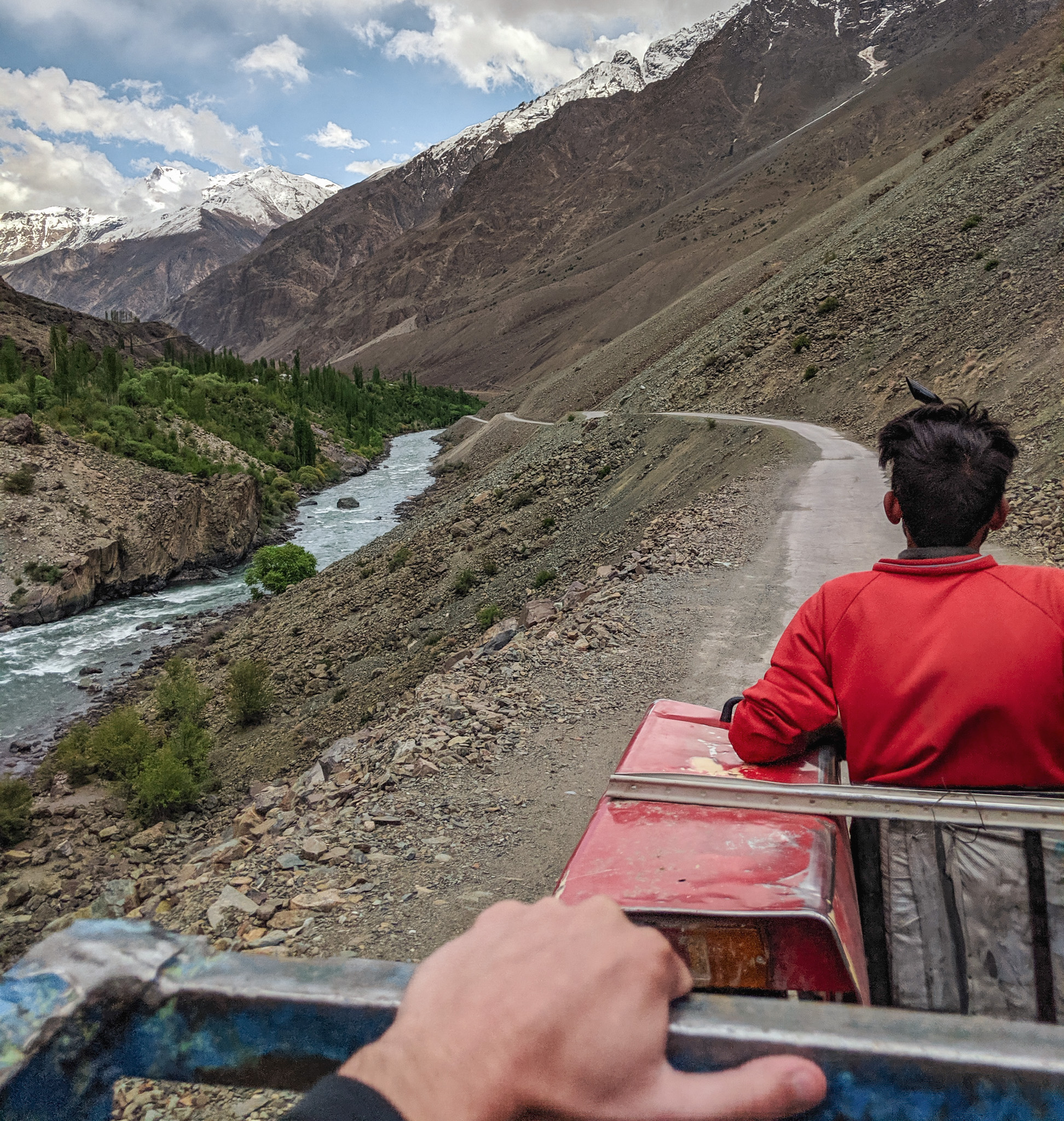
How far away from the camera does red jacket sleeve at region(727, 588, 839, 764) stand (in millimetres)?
2135

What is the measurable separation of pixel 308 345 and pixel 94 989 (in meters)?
171

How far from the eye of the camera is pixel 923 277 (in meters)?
25.1

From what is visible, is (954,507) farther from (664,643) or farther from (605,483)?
(605,483)

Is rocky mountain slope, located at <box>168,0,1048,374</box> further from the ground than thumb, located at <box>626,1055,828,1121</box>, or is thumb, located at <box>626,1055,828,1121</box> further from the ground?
rocky mountain slope, located at <box>168,0,1048,374</box>

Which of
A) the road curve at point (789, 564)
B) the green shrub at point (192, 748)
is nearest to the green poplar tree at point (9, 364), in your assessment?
the green shrub at point (192, 748)

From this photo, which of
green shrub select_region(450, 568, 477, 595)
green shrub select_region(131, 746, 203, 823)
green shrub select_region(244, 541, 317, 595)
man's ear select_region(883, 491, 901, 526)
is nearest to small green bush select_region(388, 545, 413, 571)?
green shrub select_region(450, 568, 477, 595)

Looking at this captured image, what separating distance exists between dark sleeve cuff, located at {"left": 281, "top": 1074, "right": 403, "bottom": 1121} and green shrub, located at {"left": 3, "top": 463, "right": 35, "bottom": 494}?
27134mm

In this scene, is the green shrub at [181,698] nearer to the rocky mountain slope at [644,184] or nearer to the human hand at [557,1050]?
the human hand at [557,1050]

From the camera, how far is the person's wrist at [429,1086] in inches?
32.3

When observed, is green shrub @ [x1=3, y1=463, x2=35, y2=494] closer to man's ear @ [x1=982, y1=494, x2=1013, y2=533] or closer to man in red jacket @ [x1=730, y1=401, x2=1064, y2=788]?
man in red jacket @ [x1=730, y1=401, x2=1064, y2=788]

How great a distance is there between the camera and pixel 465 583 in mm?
15523

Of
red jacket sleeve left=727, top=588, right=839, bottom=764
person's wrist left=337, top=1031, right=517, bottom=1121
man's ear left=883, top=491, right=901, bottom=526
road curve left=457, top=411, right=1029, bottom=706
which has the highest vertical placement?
man's ear left=883, top=491, right=901, bottom=526

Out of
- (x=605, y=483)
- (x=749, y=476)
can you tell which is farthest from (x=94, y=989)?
(x=605, y=483)

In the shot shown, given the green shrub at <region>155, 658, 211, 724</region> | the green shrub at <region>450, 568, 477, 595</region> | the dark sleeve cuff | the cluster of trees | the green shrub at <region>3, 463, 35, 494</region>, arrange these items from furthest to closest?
the cluster of trees, the green shrub at <region>3, 463, 35, 494</region>, the green shrub at <region>450, 568, 477, 595</region>, the green shrub at <region>155, 658, 211, 724</region>, the dark sleeve cuff
